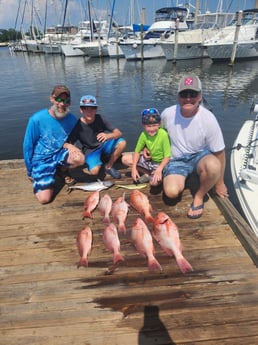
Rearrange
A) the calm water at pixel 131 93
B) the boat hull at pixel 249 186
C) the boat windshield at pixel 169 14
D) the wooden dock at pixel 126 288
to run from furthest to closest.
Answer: the boat windshield at pixel 169 14
the calm water at pixel 131 93
the boat hull at pixel 249 186
the wooden dock at pixel 126 288

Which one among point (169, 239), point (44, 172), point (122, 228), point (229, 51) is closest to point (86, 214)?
point (122, 228)

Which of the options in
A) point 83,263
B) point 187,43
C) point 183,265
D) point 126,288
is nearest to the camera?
point 126,288

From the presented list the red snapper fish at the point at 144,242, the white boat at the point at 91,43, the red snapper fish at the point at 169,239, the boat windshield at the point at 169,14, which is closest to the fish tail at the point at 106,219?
the red snapper fish at the point at 144,242

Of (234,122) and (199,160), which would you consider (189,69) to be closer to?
(234,122)

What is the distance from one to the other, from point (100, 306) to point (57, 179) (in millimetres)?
2838

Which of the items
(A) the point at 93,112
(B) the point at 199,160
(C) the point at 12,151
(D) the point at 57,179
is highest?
(A) the point at 93,112

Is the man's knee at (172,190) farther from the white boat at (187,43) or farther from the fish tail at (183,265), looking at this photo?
the white boat at (187,43)

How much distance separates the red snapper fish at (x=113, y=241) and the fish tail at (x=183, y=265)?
0.61 metres

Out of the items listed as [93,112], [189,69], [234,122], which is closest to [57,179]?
[93,112]

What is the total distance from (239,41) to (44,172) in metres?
32.3

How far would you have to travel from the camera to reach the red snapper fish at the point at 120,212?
3.45 metres

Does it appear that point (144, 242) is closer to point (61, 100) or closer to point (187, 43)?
point (61, 100)

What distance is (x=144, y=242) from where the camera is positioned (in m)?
3.06

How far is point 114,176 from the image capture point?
486cm
